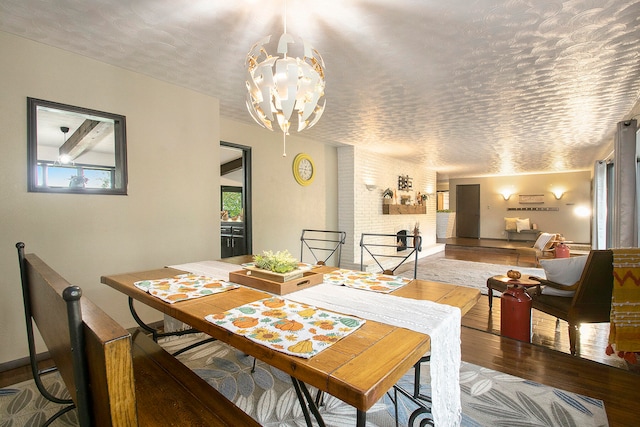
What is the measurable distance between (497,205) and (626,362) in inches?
371

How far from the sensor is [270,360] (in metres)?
0.93

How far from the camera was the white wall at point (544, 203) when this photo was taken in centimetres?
924

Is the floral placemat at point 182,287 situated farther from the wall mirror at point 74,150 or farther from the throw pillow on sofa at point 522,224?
the throw pillow on sofa at point 522,224

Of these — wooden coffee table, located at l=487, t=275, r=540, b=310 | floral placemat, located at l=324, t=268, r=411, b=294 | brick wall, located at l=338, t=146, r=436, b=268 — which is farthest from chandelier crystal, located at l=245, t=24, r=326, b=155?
brick wall, located at l=338, t=146, r=436, b=268

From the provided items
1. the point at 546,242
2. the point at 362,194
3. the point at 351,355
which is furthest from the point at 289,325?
the point at 546,242

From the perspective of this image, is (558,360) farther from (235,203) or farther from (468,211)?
(468,211)

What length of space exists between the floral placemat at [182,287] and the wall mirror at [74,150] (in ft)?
4.36

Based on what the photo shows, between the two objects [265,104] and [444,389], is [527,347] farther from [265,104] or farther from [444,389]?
[265,104]

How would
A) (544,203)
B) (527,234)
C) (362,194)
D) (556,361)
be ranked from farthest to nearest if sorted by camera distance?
(527,234)
(544,203)
(362,194)
(556,361)

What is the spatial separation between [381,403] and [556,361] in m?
1.53

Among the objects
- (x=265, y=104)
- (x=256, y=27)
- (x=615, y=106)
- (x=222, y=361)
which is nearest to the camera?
(x=265, y=104)

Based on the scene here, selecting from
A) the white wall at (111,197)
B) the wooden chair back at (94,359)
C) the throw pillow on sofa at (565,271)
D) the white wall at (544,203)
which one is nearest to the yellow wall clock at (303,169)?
the white wall at (111,197)

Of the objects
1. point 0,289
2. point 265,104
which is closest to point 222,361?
point 0,289

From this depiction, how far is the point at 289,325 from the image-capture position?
1094 mm
